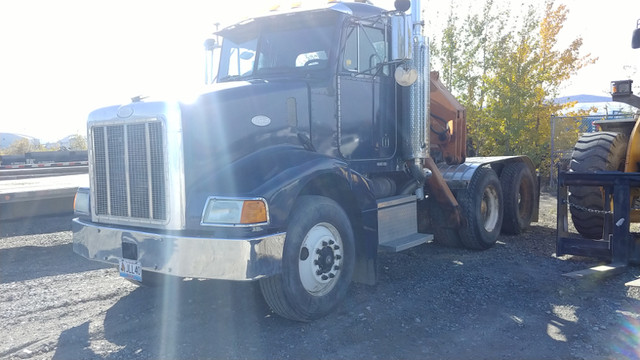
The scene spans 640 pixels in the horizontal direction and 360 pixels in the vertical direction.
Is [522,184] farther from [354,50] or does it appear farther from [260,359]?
[260,359]

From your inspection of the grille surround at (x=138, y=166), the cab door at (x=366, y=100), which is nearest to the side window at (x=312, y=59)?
the cab door at (x=366, y=100)

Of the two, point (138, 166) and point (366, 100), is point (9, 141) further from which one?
point (138, 166)

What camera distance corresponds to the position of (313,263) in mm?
4453

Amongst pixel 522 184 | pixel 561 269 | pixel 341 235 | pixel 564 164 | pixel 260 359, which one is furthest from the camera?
pixel 522 184

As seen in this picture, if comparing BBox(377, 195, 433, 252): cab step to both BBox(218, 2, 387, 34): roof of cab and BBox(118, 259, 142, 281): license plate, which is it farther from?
BBox(118, 259, 142, 281): license plate

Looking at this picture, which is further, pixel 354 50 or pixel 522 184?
pixel 522 184

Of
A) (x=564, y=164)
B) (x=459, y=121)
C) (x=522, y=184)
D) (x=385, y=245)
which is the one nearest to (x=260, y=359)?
(x=385, y=245)

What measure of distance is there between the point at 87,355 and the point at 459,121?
5853 millimetres

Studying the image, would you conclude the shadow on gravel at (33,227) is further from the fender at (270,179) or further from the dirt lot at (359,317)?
the fender at (270,179)

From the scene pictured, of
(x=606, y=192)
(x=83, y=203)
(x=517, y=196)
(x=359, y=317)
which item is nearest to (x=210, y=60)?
(x=83, y=203)

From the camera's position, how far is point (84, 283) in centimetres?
580

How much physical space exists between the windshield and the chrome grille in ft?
5.46

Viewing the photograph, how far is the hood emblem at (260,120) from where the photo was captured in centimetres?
456

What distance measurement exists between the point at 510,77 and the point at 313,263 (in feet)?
39.6
